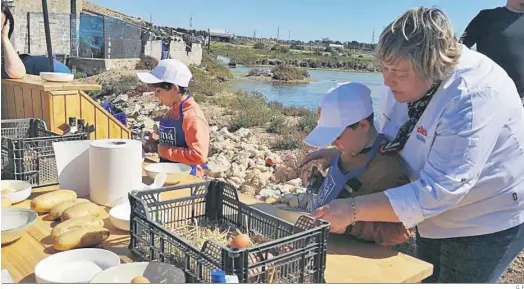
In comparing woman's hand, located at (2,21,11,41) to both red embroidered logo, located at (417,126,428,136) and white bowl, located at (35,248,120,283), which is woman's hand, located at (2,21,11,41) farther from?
red embroidered logo, located at (417,126,428,136)

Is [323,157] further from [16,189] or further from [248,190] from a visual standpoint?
[248,190]

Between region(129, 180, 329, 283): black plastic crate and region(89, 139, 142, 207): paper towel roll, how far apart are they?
35cm

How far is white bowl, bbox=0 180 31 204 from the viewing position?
199 centimetres

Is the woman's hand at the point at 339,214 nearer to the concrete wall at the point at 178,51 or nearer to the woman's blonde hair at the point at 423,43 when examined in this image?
the woman's blonde hair at the point at 423,43

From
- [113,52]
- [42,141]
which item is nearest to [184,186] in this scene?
[42,141]

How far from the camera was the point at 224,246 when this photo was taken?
47.1 inches

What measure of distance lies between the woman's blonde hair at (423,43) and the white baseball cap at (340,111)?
0.22 m

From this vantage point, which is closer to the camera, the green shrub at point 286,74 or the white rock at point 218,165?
the white rock at point 218,165

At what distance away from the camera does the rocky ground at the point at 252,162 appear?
5.78m

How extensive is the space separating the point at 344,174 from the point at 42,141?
1400 millimetres

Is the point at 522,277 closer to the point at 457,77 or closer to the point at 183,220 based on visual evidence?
the point at 457,77

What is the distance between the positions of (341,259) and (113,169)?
3.14ft

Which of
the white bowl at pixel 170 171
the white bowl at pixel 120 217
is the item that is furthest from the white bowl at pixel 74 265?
the white bowl at pixel 170 171

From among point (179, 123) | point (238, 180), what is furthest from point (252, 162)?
point (179, 123)
